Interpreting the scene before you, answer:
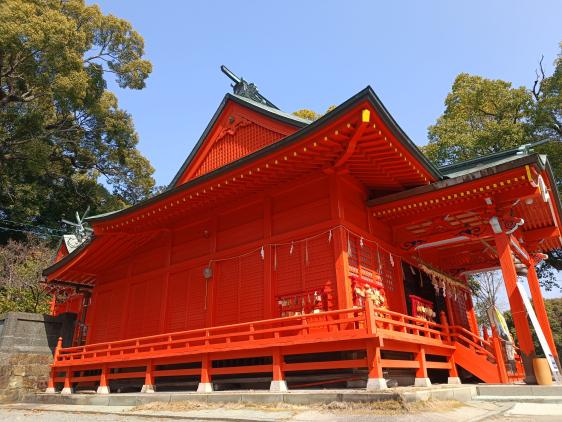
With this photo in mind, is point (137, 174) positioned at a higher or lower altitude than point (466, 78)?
lower

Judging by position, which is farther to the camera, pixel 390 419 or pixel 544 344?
pixel 544 344

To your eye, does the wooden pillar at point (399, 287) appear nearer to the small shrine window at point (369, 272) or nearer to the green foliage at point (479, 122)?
the small shrine window at point (369, 272)

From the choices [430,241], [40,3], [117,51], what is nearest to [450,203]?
[430,241]

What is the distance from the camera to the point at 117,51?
32438 mm

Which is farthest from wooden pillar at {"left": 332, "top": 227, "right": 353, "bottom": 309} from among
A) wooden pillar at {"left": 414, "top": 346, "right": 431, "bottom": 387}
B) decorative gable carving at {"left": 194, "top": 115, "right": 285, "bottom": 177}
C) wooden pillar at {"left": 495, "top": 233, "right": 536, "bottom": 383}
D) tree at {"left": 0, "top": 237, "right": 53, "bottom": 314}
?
tree at {"left": 0, "top": 237, "right": 53, "bottom": 314}

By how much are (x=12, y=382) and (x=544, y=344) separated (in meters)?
15.9

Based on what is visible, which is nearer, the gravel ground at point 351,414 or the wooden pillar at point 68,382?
the gravel ground at point 351,414

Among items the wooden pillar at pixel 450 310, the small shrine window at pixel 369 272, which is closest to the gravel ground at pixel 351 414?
the small shrine window at pixel 369 272

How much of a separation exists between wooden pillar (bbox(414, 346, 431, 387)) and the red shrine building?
0.04 m

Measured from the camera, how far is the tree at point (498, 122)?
77.8ft

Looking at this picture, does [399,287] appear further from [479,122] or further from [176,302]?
[479,122]

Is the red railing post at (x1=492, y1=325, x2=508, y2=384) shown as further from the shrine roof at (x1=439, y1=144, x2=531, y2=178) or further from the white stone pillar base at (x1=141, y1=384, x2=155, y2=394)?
the white stone pillar base at (x1=141, y1=384, x2=155, y2=394)

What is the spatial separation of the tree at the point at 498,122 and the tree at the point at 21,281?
25177 mm

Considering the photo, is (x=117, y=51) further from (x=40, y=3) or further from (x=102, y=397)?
(x=102, y=397)
